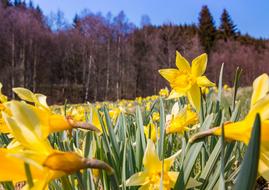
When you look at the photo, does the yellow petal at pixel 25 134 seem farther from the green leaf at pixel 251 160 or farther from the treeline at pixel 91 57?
the treeline at pixel 91 57

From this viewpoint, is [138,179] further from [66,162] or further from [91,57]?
[91,57]

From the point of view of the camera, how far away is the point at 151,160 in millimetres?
683

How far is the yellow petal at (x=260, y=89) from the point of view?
0.60 metres

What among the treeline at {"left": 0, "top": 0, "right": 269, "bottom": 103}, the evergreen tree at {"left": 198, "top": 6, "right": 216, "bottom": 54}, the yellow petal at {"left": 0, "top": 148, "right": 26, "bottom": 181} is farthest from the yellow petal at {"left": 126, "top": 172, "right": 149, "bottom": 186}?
the evergreen tree at {"left": 198, "top": 6, "right": 216, "bottom": 54}

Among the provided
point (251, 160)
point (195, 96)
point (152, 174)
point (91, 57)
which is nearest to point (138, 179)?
point (152, 174)

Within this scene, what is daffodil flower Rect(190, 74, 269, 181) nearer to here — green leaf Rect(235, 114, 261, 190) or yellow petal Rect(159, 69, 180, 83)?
green leaf Rect(235, 114, 261, 190)

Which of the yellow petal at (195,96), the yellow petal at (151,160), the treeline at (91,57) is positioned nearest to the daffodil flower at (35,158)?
the yellow petal at (151,160)

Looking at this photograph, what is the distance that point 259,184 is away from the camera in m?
1.62

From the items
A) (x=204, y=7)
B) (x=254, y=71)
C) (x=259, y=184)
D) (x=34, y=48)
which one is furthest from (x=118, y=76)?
(x=259, y=184)

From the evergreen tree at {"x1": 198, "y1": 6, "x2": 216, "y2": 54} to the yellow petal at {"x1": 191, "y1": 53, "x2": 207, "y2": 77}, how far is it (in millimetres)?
35811

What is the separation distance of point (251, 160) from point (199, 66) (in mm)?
748

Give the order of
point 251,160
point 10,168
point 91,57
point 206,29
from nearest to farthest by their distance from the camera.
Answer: point 251,160
point 10,168
point 91,57
point 206,29

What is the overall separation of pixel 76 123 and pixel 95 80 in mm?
26664

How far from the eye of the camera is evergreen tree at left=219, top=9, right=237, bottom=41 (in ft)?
132
